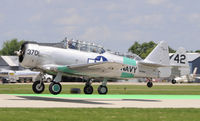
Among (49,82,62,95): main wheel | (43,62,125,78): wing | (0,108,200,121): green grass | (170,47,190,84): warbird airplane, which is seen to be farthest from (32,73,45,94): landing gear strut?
(170,47,190,84): warbird airplane

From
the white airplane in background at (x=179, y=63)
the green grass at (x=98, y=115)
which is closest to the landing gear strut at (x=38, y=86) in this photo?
the green grass at (x=98, y=115)

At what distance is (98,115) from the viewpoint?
1434cm

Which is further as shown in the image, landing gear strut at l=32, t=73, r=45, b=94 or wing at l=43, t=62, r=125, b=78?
landing gear strut at l=32, t=73, r=45, b=94

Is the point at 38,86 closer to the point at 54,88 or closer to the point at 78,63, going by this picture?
the point at 54,88

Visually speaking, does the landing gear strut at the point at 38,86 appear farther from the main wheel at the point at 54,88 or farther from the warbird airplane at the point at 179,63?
the warbird airplane at the point at 179,63

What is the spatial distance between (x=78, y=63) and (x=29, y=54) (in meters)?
2.98

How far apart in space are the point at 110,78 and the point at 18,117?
509 inches

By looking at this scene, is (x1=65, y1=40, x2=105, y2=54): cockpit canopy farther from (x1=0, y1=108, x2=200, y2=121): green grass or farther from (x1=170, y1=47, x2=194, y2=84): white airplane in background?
(x1=170, y1=47, x2=194, y2=84): white airplane in background

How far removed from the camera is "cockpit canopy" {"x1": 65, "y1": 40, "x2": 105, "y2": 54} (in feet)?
81.2

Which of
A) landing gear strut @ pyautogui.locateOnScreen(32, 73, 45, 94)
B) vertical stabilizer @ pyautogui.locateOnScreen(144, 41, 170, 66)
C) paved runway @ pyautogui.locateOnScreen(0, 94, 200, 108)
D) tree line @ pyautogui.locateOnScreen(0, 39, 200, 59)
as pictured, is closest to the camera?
paved runway @ pyautogui.locateOnScreen(0, 94, 200, 108)

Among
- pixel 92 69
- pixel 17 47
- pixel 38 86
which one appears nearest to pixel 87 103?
pixel 92 69

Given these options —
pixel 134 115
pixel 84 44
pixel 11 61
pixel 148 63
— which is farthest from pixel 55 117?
pixel 11 61

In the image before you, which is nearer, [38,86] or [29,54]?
[29,54]

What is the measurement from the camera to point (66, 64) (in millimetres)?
23781
